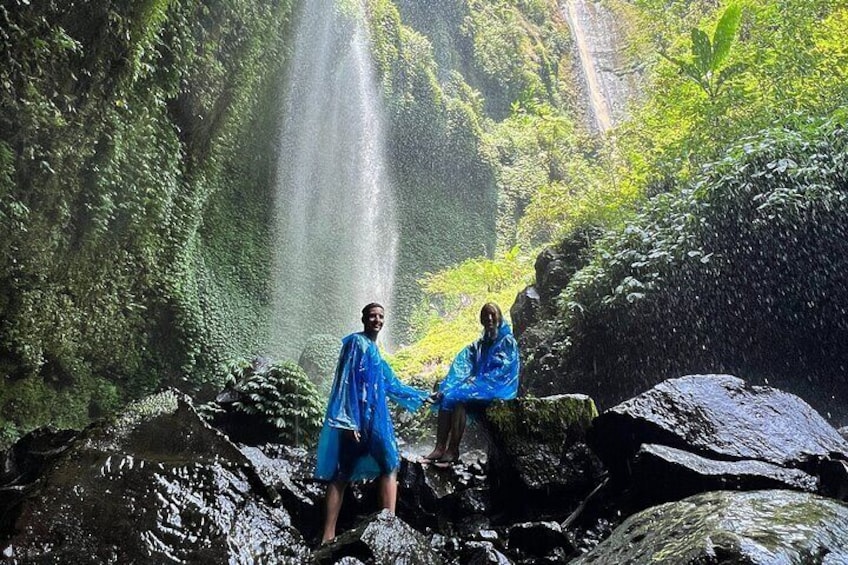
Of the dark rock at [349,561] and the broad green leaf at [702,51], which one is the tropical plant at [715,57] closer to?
the broad green leaf at [702,51]

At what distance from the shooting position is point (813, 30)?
36.5ft

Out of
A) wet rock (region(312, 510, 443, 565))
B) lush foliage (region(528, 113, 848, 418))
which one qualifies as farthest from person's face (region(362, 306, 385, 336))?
lush foliage (region(528, 113, 848, 418))

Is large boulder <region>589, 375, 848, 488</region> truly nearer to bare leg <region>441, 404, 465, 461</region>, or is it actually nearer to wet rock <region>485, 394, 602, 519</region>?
wet rock <region>485, 394, 602, 519</region>

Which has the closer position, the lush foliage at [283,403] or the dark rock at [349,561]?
the dark rock at [349,561]

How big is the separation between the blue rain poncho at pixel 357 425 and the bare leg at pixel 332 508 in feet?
0.17

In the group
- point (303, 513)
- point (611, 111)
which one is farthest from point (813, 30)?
point (611, 111)

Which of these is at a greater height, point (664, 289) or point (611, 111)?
point (611, 111)

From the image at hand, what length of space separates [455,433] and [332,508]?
1627 millimetres

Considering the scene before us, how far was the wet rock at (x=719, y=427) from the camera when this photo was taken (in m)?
4.50

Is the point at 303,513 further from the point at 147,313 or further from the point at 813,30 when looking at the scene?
the point at 813,30

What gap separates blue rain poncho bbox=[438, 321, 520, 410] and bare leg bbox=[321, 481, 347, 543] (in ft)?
4.98

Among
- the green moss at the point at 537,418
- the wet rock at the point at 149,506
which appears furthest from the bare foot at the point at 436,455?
the wet rock at the point at 149,506

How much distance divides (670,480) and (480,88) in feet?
85.0

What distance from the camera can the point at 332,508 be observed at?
420 cm
